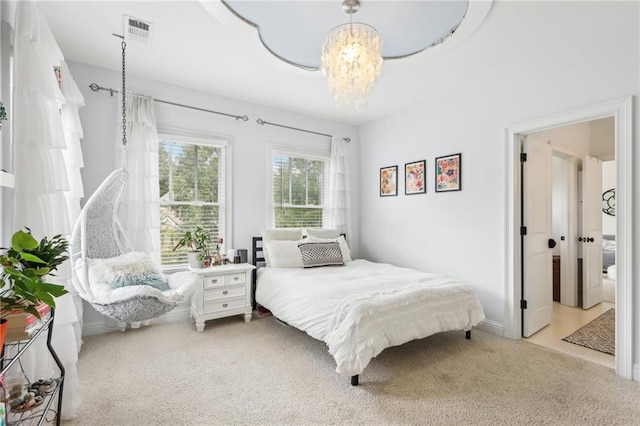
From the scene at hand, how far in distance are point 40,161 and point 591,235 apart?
593 cm

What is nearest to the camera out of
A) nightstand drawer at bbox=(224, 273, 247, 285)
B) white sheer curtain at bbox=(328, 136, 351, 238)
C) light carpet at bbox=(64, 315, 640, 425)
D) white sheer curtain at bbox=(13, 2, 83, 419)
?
white sheer curtain at bbox=(13, 2, 83, 419)

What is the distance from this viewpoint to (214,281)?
133 inches

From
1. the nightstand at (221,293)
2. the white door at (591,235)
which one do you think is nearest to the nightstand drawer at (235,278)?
the nightstand at (221,293)

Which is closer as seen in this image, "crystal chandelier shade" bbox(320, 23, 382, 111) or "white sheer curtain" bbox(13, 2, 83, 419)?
"white sheer curtain" bbox(13, 2, 83, 419)

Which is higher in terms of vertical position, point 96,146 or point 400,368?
point 96,146

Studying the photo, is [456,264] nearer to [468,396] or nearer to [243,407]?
[468,396]

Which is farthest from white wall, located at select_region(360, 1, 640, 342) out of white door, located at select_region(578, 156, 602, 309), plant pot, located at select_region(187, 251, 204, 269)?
plant pot, located at select_region(187, 251, 204, 269)

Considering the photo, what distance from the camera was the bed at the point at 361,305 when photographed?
2246mm

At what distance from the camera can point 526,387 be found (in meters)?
2.22

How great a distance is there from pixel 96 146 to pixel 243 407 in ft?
9.57

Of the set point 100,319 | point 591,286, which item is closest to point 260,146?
point 100,319

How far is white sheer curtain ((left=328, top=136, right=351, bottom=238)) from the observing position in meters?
4.74

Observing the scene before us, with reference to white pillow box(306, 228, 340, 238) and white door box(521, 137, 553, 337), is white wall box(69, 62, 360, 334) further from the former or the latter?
white door box(521, 137, 553, 337)

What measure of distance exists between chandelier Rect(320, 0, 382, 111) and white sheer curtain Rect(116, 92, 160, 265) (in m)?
2.10
